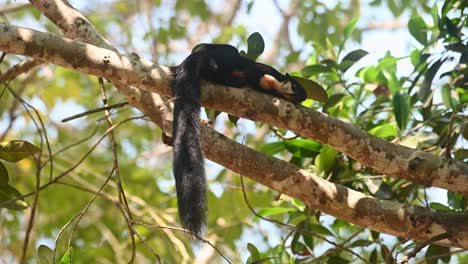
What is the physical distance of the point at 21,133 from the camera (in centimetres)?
486

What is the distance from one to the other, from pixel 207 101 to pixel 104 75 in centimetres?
36

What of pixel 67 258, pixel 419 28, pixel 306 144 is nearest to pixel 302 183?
pixel 306 144

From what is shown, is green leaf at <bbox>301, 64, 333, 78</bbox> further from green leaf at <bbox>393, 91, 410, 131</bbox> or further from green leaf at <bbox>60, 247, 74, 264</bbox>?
green leaf at <bbox>60, 247, 74, 264</bbox>

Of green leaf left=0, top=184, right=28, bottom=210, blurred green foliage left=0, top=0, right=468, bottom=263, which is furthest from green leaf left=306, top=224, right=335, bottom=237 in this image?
green leaf left=0, top=184, right=28, bottom=210

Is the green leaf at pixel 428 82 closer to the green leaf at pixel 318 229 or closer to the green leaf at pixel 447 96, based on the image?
the green leaf at pixel 447 96

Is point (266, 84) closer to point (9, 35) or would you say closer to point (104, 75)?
point (104, 75)

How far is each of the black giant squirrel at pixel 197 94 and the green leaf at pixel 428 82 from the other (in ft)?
1.64

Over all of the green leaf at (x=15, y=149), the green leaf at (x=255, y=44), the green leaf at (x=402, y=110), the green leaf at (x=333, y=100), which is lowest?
the green leaf at (x=402, y=110)

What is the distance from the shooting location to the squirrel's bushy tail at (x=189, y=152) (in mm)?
1772

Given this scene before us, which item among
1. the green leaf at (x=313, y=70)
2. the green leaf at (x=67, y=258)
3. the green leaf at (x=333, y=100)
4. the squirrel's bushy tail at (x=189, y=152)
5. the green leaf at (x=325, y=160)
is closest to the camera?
the squirrel's bushy tail at (x=189, y=152)

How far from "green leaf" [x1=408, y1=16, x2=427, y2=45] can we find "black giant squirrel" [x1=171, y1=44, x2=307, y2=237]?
706mm

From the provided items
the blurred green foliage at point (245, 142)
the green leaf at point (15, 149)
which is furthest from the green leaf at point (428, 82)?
the green leaf at point (15, 149)

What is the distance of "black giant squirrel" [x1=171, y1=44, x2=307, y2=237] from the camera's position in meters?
1.80

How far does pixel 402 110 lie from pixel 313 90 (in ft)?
1.34
